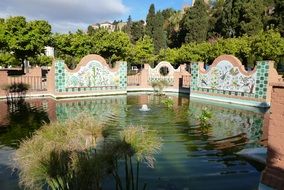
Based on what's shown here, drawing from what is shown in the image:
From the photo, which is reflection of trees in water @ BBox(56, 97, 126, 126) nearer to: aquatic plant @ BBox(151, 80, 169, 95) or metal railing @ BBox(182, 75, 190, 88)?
aquatic plant @ BBox(151, 80, 169, 95)

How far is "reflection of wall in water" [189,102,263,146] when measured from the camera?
35.1 feet

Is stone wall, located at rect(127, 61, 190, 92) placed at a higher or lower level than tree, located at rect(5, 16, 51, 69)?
lower

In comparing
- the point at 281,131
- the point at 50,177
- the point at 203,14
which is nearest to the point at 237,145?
the point at 281,131

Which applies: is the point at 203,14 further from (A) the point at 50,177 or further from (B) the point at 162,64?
(A) the point at 50,177

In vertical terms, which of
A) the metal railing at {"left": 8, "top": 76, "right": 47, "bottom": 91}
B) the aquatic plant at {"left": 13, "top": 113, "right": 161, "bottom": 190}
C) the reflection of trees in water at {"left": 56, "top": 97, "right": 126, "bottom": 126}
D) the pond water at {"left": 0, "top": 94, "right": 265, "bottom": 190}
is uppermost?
the metal railing at {"left": 8, "top": 76, "right": 47, "bottom": 91}

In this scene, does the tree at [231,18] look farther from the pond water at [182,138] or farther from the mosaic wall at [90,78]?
the pond water at [182,138]

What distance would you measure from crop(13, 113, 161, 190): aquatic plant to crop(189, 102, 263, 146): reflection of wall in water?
6.24m

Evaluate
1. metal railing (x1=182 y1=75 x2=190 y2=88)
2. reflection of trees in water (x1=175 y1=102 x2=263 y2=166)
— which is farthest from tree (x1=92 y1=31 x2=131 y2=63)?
reflection of trees in water (x1=175 y1=102 x2=263 y2=166)

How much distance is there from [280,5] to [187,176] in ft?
123

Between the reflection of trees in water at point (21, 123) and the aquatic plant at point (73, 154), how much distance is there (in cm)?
380

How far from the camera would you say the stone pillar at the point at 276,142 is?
4.77 meters

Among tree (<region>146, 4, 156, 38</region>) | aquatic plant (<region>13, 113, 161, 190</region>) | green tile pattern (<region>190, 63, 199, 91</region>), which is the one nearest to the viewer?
aquatic plant (<region>13, 113, 161, 190</region>)

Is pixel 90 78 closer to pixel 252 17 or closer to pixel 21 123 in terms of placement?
pixel 21 123

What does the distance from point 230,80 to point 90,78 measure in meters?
9.55
